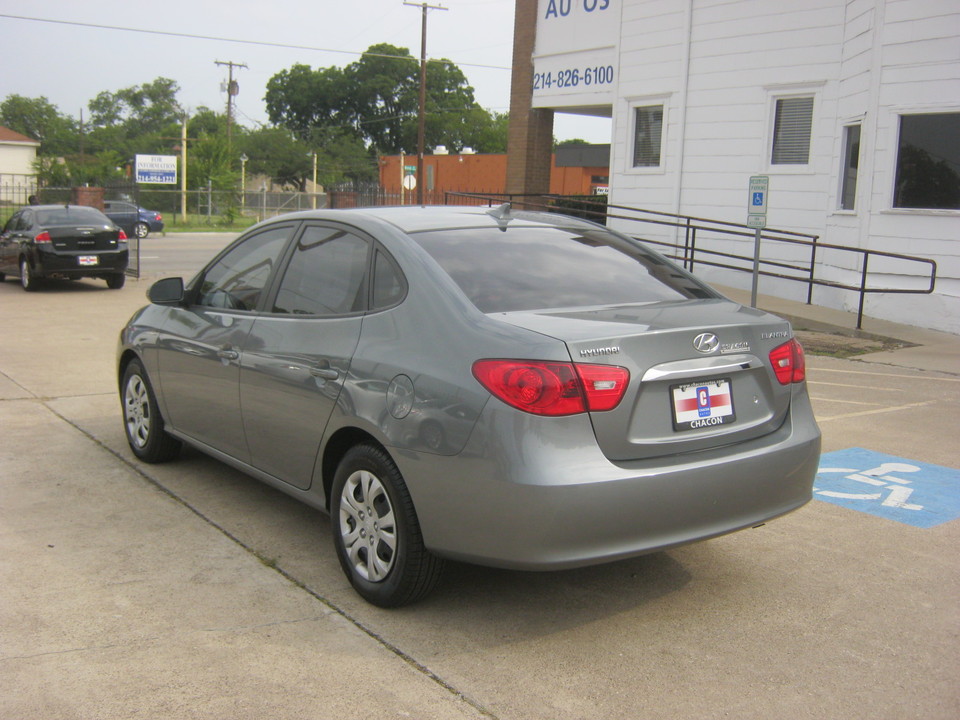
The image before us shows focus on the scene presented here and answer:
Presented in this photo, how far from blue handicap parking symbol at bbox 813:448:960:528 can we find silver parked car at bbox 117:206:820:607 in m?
1.54

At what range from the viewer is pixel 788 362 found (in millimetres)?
4355

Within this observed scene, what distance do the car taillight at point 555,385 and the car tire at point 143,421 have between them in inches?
129

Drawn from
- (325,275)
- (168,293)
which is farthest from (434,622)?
(168,293)

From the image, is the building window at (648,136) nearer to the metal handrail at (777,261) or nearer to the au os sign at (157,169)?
the metal handrail at (777,261)

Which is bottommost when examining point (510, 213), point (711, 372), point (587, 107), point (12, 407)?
point (12, 407)

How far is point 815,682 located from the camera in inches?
142

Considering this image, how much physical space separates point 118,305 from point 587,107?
10.9 m

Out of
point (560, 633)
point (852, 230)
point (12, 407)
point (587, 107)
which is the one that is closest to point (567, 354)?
point (560, 633)

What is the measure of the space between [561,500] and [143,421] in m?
3.76

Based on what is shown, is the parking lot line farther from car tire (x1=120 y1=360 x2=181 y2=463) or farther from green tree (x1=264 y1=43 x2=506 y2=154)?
green tree (x1=264 y1=43 x2=506 y2=154)

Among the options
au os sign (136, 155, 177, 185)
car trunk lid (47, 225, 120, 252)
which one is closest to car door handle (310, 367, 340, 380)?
car trunk lid (47, 225, 120, 252)

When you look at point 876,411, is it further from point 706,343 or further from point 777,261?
point 777,261

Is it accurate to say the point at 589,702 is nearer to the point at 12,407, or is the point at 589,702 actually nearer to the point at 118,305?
the point at 12,407

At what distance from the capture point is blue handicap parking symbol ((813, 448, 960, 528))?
5.66 meters
